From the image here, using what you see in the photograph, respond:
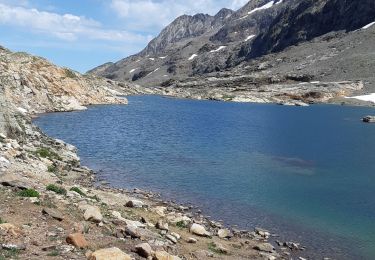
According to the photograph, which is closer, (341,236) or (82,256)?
(82,256)

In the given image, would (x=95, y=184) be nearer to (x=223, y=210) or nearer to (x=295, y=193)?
(x=223, y=210)

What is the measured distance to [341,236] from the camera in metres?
31.5

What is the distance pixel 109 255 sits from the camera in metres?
17.7

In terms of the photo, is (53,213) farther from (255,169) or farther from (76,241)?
(255,169)

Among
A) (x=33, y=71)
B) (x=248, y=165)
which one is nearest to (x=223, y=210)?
(x=248, y=165)

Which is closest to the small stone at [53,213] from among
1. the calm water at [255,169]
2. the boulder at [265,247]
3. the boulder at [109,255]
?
the boulder at [109,255]

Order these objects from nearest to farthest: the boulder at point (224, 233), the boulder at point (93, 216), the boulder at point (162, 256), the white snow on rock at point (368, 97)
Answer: the boulder at point (162, 256)
the boulder at point (93, 216)
the boulder at point (224, 233)
the white snow on rock at point (368, 97)

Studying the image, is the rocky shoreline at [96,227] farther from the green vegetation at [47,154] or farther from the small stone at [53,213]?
the green vegetation at [47,154]

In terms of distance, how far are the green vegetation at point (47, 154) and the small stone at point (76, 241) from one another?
81.9ft

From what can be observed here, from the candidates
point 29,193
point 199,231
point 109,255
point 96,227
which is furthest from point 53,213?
point 199,231

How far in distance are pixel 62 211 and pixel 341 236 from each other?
1897 centimetres

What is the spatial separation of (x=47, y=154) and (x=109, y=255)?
2898 cm

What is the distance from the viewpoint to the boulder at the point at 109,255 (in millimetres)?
17422

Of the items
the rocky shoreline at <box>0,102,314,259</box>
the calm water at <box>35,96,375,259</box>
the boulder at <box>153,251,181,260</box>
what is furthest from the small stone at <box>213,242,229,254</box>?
the calm water at <box>35,96,375,259</box>
